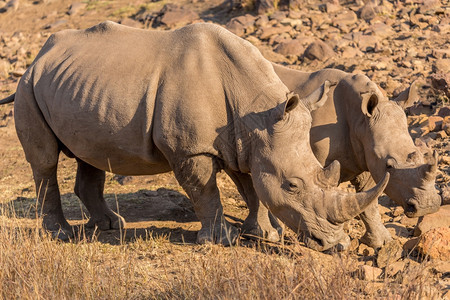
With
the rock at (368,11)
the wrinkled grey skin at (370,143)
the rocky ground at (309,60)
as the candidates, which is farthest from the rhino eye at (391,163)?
the rock at (368,11)

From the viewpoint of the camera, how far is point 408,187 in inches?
271

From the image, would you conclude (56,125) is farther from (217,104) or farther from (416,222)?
(416,222)

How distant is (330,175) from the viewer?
6.34 metres

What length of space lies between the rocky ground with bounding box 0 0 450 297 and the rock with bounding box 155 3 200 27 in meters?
0.03

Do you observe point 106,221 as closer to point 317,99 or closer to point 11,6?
point 317,99

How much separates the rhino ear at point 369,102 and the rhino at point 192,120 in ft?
1.86

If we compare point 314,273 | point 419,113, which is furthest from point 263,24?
point 314,273

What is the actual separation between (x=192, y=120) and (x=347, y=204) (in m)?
1.66

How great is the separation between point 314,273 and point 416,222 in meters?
3.72

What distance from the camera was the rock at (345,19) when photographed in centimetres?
1553

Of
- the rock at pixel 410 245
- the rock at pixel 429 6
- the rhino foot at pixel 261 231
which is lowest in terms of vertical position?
the rock at pixel 429 6

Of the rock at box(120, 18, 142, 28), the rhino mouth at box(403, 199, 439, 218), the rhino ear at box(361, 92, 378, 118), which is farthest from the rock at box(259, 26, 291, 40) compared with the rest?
the rhino mouth at box(403, 199, 439, 218)

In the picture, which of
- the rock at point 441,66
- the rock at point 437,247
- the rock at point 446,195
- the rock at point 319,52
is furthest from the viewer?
the rock at point 319,52

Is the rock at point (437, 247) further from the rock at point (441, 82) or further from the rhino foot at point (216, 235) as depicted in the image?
the rock at point (441, 82)
